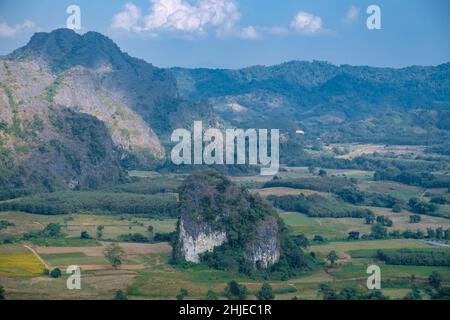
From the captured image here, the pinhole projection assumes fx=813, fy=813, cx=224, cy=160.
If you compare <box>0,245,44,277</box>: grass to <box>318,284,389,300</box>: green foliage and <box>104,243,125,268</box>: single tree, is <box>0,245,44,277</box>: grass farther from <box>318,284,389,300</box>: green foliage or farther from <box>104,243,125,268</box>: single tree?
<box>318,284,389,300</box>: green foliage

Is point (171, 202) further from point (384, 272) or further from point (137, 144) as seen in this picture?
point (137, 144)

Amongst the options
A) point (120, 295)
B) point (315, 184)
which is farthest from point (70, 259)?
point (315, 184)

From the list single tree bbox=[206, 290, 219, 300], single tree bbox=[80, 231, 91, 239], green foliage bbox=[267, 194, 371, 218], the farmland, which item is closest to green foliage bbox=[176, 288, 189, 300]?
the farmland


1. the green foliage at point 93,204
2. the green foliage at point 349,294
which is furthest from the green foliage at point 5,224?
the green foliage at point 349,294

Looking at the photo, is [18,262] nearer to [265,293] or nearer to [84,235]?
[84,235]

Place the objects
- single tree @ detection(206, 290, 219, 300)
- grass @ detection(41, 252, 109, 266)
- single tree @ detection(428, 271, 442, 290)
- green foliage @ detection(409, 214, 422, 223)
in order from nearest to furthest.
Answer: single tree @ detection(206, 290, 219, 300)
single tree @ detection(428, 271, 442, 290)
grass @ detection(41, 252, 109, 266)
green foliage @ detection(409, 214, 422, 223)

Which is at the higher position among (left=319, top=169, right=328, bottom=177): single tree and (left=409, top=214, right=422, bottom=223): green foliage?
(left=319, top=169, right=328, bottom=177): single tree
